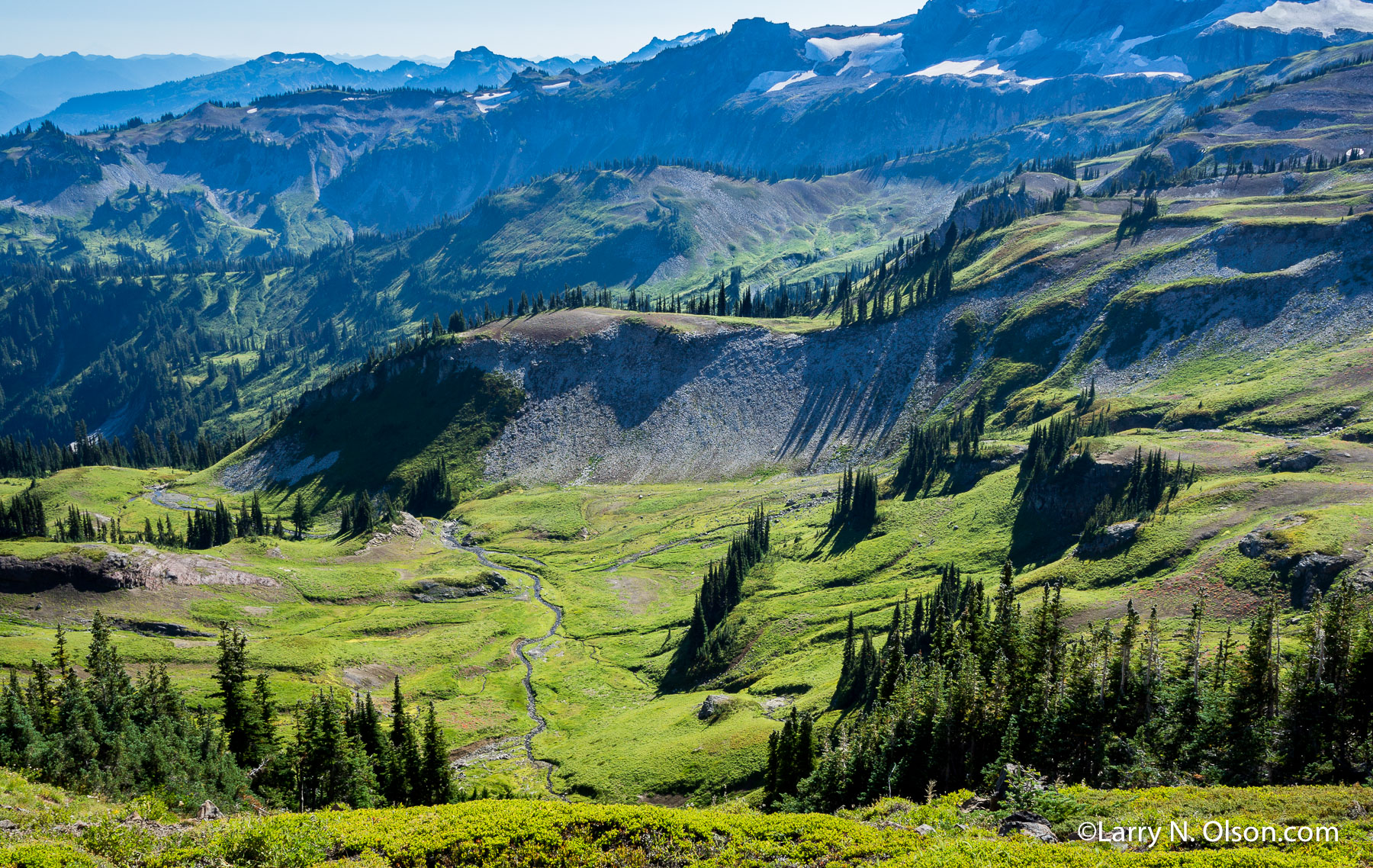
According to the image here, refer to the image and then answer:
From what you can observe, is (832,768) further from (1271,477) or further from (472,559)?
(472,559)

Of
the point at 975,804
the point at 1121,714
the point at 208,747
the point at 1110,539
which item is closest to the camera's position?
the point at 975,804

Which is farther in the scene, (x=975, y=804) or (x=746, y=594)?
(x=746, y=594)

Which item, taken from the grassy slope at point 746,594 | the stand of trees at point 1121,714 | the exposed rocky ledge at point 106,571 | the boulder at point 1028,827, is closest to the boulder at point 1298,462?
the grassy slope at point 746,594

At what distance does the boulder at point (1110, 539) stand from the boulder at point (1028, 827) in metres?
92.3

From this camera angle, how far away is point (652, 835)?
41.9 meters

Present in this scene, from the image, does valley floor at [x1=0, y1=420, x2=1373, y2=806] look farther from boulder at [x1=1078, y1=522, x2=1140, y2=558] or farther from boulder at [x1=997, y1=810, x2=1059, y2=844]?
Answer: boulder at [x1=997, y1=810, x2=1059, y2=844]

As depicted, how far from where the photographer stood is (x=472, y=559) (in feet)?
637

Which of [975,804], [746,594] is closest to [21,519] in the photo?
[746,594]

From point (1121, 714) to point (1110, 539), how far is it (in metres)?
75.7

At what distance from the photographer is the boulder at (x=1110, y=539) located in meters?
122

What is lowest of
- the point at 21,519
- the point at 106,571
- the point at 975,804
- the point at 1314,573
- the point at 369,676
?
the point at 369,676

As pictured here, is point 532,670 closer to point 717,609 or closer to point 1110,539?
point 717,609

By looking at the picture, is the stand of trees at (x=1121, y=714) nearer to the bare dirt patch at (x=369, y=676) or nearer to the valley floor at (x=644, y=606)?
the valley floor at (x=644, y=606)

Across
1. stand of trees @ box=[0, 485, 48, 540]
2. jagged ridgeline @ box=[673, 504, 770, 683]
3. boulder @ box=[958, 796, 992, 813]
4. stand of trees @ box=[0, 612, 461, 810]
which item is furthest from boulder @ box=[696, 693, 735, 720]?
stand of trees @ box=[0, 485, 48, 540]
